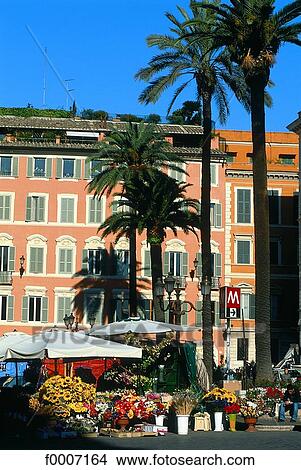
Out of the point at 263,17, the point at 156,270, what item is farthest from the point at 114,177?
the point at 263,17

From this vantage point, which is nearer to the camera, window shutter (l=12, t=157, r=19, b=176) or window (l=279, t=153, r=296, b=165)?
window shutter (l=12, t=157, r=19, b=176)

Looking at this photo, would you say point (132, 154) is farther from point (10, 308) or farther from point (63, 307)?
point (10, 308)

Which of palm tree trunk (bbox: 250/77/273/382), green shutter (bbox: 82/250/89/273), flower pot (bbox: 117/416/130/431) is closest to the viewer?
flower pot (bbox: 117/416/130/431)

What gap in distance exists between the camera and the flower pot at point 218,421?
1003 inches

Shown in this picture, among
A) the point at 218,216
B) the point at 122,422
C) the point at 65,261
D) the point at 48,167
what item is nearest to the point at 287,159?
the point at 218,216

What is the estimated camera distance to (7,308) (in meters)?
63.8

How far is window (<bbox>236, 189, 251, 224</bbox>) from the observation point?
68.5 metres

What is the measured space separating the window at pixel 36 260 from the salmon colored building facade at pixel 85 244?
0.22 ft

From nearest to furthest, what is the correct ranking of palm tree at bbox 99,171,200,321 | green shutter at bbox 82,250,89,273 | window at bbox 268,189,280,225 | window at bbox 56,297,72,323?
1. palm tree at bbox 99,171,200,321
2. window at bbox 56,297,72,323
3. green shutter at bbox 82,250,89,273
4. window at bbox 268,189,280,225

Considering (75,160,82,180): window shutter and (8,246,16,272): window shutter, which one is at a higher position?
(75,160,82,180): window shutter

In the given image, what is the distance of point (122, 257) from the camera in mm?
65625

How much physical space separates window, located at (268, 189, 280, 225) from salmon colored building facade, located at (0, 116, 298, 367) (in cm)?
9

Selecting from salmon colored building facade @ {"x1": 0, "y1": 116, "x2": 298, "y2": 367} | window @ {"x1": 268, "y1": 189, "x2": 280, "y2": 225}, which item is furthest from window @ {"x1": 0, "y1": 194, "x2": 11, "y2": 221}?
window @ {"x1": 268, "y1": 189, "x2": 280, "y2": 225}

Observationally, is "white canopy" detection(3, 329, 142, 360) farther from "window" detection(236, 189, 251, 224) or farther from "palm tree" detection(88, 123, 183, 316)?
"window" detection(236, 189, 251, 224)
